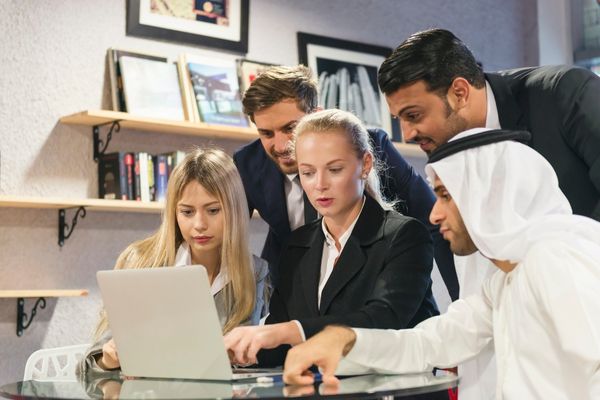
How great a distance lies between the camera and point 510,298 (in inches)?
79.0

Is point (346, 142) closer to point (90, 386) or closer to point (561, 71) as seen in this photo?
point (561, 71)

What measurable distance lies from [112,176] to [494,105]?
2423mm

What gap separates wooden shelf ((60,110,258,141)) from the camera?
446cm

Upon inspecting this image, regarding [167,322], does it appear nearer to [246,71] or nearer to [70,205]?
[70,205]

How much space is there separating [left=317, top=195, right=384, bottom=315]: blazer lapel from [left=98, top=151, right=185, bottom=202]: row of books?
7.23 ft

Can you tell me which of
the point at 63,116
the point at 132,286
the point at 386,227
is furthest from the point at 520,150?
the point at 63,116

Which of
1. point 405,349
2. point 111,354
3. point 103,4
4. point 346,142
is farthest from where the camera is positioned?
point 103,4

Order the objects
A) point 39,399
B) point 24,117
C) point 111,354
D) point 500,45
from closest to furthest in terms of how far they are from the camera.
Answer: point 39,399
point 111,354
point 24,117
point 500,45

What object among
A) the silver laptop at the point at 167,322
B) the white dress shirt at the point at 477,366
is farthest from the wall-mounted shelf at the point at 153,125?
the silver laptop at the point at 167,322

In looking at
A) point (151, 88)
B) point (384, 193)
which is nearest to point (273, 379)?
point (384, 193)

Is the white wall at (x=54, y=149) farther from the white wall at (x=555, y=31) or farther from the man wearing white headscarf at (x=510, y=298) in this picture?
the white wall at (x=555, y=31)

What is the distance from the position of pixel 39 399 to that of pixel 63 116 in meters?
2.93

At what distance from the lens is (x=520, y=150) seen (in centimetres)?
205

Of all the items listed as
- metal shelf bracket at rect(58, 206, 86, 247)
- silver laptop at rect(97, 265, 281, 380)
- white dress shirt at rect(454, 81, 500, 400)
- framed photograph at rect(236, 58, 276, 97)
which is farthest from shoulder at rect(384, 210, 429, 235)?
framed photograph at rect(236, 58, 276, 97)
